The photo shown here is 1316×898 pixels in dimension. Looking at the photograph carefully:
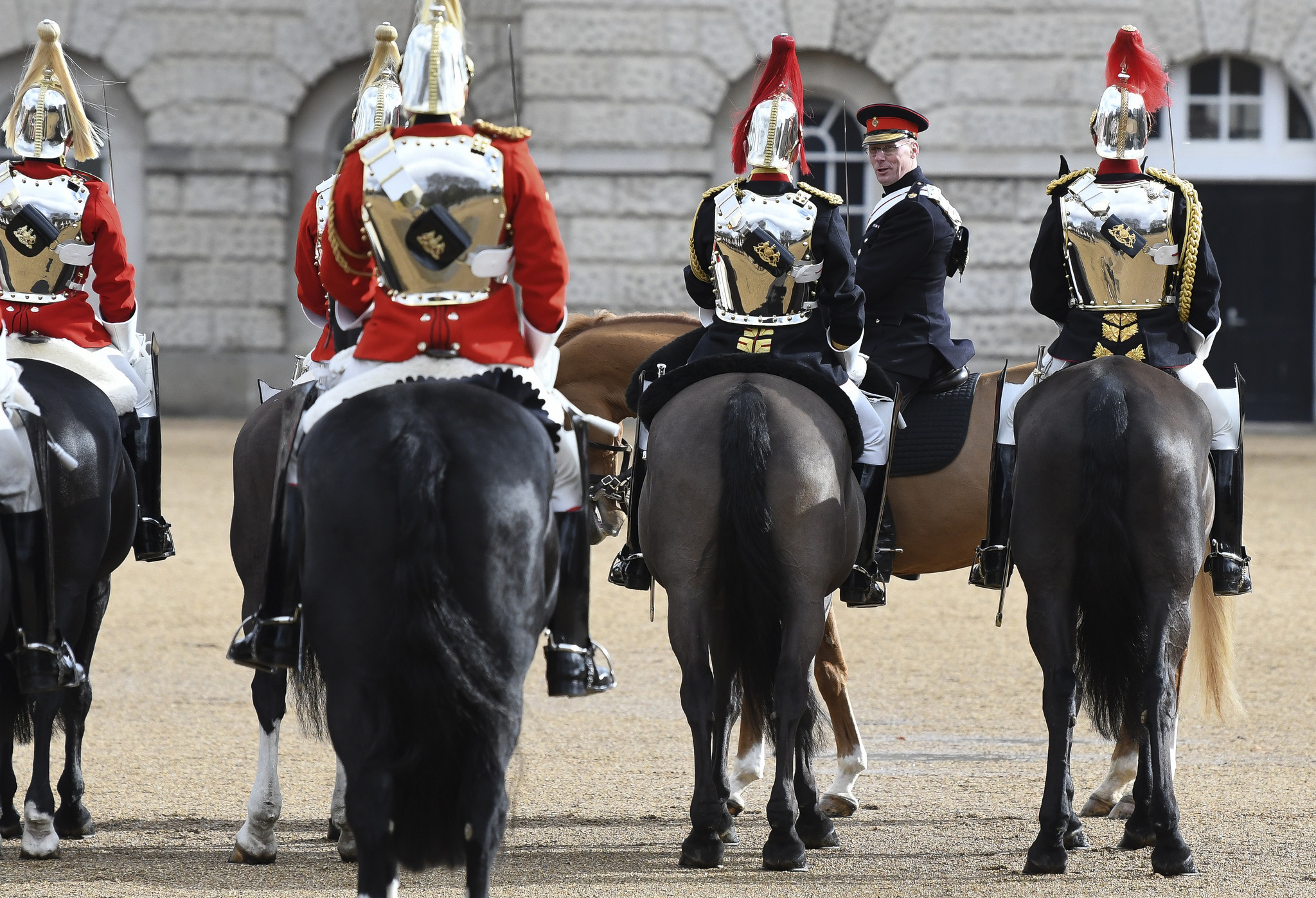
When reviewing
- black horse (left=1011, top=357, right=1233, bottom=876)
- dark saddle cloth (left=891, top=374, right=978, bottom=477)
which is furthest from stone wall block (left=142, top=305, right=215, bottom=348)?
black horse (left=1011, top=357, right=1233, bottom=876)

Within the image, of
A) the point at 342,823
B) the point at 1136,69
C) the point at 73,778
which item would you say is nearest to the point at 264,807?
the point at 342,823

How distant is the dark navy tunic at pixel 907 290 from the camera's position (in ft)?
21.1

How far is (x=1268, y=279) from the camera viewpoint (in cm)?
1978

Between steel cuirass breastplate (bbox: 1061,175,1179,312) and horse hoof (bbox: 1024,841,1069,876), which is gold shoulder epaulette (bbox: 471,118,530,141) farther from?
horse hoof (bbox: 1024,841,1069,876)

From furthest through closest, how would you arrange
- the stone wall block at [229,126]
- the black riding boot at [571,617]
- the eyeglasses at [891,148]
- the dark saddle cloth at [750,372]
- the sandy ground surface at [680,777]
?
the stone wall block at [229,126]
the eyeglasses at [891,148]
the dark saddle cloth at [750,372]
the sandy ground surface at [680,777]
the black riding boot at [571,617]

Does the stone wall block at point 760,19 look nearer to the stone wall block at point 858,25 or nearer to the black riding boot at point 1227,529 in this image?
the stone wall block at point 858,25

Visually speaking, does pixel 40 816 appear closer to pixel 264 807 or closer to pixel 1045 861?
pixel 264 807

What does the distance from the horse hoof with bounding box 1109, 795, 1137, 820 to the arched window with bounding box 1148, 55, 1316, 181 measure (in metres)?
14.5

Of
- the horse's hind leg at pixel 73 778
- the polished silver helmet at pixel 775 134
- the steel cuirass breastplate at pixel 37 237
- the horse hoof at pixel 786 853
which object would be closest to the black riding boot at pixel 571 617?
the horse hoof at pixel 786 853

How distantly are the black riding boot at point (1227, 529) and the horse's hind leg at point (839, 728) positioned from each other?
1267 mm

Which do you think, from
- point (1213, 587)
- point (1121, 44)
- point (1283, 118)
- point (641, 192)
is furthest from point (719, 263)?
point (1283, 118)

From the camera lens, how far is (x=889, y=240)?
648cm

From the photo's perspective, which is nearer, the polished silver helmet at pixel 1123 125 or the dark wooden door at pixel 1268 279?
the polished silver helmet at pixel 1123 125

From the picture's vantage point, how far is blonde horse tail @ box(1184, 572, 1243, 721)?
625 centimetres
